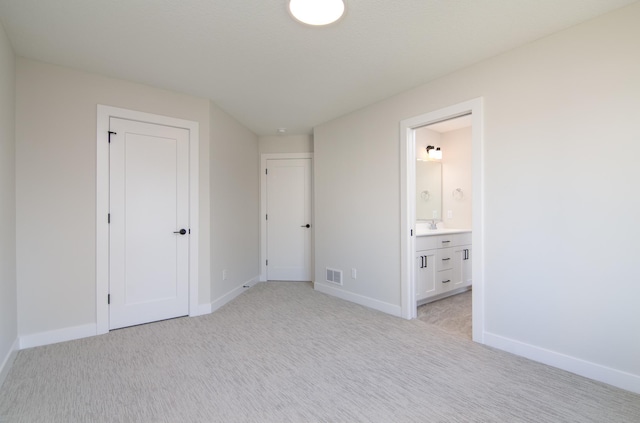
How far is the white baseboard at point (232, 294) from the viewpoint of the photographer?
3503mm

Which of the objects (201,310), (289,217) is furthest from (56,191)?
(289,217)

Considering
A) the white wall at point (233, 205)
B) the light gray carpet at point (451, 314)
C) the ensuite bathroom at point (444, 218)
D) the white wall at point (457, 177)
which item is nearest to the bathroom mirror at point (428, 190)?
the ensuite bathroom at point (444, 218)

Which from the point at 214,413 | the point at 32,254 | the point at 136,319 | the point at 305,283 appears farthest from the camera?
the point at 305,283

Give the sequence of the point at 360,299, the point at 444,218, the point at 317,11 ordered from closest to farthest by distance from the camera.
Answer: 1. the point at 317,11
2. the point at 360,299
3. the point at 444,218

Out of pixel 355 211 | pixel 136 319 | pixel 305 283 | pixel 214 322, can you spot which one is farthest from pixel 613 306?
pixel 136 319

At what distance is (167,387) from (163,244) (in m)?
1.61

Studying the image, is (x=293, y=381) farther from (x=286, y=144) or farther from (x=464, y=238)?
(x=286, y=144)

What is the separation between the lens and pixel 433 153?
15.3ft

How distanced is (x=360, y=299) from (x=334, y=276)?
1.76 feet

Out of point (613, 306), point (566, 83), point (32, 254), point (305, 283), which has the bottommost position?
point (305, 283)

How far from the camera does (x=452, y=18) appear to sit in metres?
1.96

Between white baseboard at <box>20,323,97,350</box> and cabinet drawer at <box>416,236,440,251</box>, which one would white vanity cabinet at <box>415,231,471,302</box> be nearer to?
cabinet drawer at <box>416,236,440,251</box>

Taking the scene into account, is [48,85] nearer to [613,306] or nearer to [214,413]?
[214,413]

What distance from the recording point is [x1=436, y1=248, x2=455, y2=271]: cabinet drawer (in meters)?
3.78
